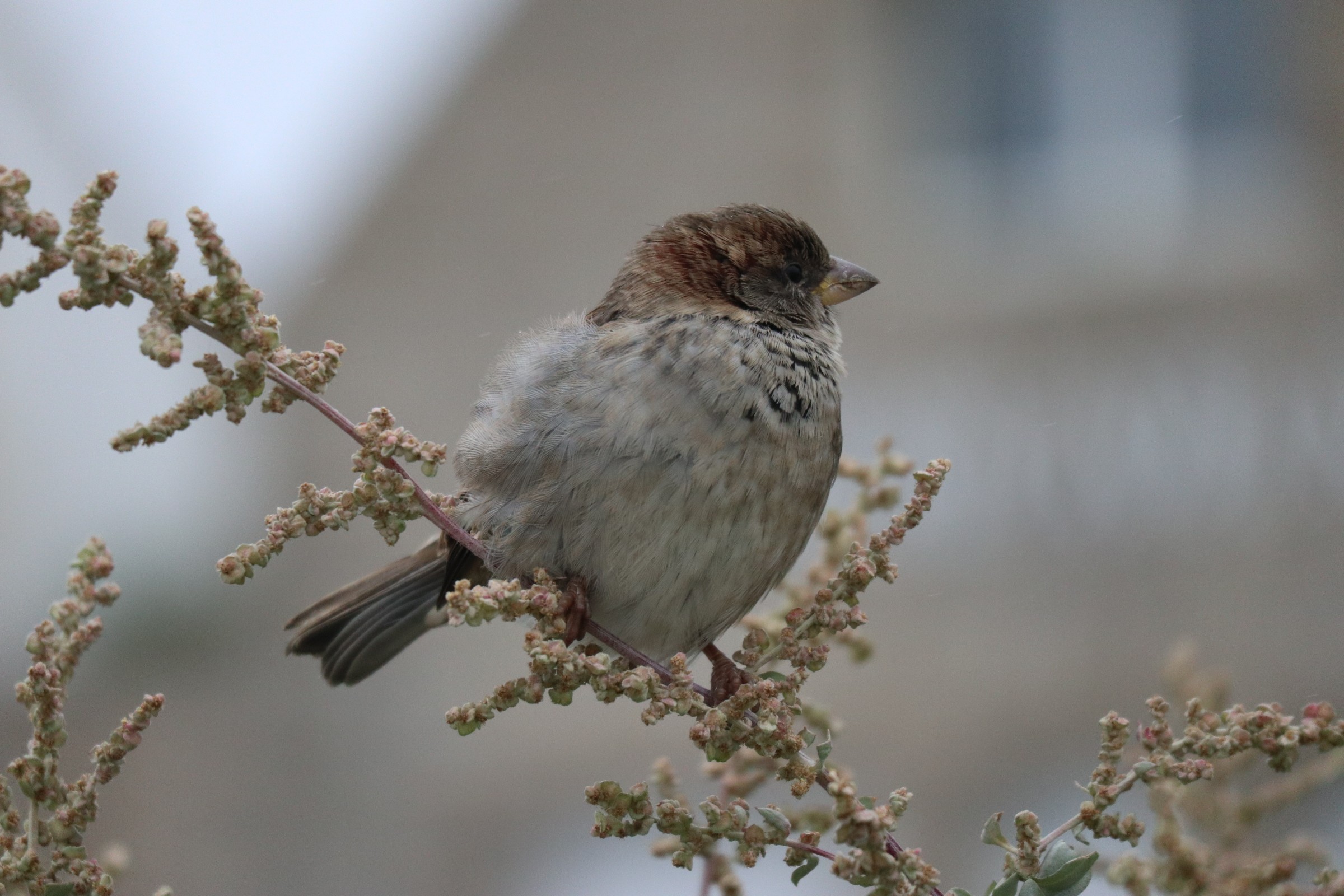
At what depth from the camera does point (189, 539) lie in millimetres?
8211

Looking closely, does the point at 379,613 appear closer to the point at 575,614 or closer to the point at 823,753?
the point at 575,614

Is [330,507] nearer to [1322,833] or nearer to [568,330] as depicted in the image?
[568,330]

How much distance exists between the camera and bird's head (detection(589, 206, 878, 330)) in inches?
72.8

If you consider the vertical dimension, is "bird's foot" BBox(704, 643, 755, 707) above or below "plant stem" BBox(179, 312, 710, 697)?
above

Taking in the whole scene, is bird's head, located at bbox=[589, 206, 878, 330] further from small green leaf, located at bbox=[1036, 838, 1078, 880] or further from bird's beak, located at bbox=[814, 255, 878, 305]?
Result: small green leaf, located at bbox=[1036, 838, 1078, 880]

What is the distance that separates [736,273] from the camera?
1934mm

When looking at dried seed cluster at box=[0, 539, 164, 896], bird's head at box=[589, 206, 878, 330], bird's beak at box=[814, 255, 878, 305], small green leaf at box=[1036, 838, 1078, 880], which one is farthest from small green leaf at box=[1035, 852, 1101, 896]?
bird's beak at box=[814, 255, 878, 305]

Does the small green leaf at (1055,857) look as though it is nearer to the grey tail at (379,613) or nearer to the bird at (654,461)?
the bird at (654,461)

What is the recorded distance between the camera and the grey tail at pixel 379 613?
187 centimetres

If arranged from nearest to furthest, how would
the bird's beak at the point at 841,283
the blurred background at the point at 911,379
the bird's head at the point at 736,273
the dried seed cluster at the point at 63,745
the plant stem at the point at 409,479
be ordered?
the dried seed cluster at the point at 63,745, the plant stem at the point at 409,479, the bird's head at the point at 736,273, the bird's beak at the point at 841,283, the blurred background at the point at 911,379

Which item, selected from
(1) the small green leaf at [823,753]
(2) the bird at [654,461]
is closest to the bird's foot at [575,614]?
(2) the bird at [654,461]

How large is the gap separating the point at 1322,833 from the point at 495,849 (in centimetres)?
383

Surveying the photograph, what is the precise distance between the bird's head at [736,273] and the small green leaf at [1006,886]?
3.52ft

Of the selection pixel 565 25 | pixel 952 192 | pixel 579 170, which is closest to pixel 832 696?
pixel 952 192
